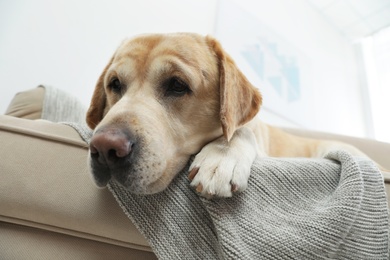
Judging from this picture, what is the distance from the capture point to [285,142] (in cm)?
194

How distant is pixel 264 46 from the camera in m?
4.11

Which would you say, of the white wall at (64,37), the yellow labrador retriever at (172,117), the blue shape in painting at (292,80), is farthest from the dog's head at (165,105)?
the blue shape in painting at (292,80)

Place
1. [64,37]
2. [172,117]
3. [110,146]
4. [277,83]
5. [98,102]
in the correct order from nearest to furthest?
[110,146] → [172,117] → [98,102] → [64,37] → [277,83]

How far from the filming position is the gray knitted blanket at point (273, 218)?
2.52 feet

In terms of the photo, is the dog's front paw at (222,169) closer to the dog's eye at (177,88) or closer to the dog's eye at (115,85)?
the dog's eye at (177,88)

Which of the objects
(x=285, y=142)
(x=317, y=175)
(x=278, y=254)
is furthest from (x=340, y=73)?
(x=278, y=254)

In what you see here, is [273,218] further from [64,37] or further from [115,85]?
[64,37]

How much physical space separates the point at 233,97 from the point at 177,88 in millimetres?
231

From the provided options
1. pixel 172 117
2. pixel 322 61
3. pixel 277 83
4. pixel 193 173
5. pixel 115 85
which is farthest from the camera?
pixel 322 61

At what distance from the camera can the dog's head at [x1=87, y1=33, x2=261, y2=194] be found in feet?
2.74

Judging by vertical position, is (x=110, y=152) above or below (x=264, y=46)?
above

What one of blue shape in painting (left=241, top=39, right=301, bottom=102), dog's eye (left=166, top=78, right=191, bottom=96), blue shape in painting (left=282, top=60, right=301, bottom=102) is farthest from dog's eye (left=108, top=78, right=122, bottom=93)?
blue shape in painting (left=282, top=60, right=301, bottom=102)

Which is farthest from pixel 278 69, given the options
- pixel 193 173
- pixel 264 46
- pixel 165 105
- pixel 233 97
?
→ pixel 193 173

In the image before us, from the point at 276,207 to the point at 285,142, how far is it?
115 centimetres
